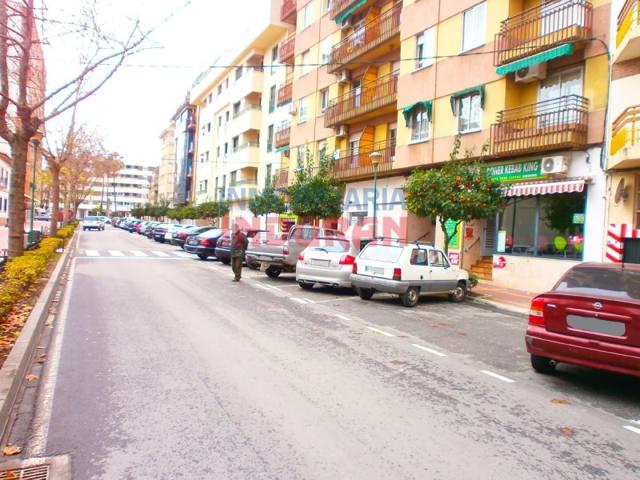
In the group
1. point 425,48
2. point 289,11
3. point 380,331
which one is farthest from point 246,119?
point 380,331

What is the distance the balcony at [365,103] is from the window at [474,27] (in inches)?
164

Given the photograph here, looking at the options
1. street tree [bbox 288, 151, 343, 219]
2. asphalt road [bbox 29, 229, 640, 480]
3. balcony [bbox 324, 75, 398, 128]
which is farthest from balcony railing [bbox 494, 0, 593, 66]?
asphalt road [bbox 29, 229, 640, 480]

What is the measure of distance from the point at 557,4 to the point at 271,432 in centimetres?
1584

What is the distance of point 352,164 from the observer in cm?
2486

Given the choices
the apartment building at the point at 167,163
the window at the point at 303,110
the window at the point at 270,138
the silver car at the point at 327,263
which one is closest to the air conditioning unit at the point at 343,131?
the window at the point at 303,110

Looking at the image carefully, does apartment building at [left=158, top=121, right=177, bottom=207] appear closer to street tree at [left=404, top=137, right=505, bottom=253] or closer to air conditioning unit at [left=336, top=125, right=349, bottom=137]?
air conditioning unit at [left=336, top=125, right=349, bottom=137]

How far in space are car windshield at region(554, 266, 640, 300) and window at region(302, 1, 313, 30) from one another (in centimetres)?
2833

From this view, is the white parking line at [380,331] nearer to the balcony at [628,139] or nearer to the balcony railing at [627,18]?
the balcony at [628,139]

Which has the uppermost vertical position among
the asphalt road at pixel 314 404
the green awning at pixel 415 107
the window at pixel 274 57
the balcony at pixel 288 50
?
the window at pixel 274 57

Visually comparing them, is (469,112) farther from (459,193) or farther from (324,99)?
(324,99)

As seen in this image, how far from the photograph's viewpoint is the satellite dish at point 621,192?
13.4m

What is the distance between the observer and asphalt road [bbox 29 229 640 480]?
11.9 ft

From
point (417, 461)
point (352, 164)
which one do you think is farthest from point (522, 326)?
point (352, 164)

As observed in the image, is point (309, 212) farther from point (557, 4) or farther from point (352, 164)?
point (557, 4)
